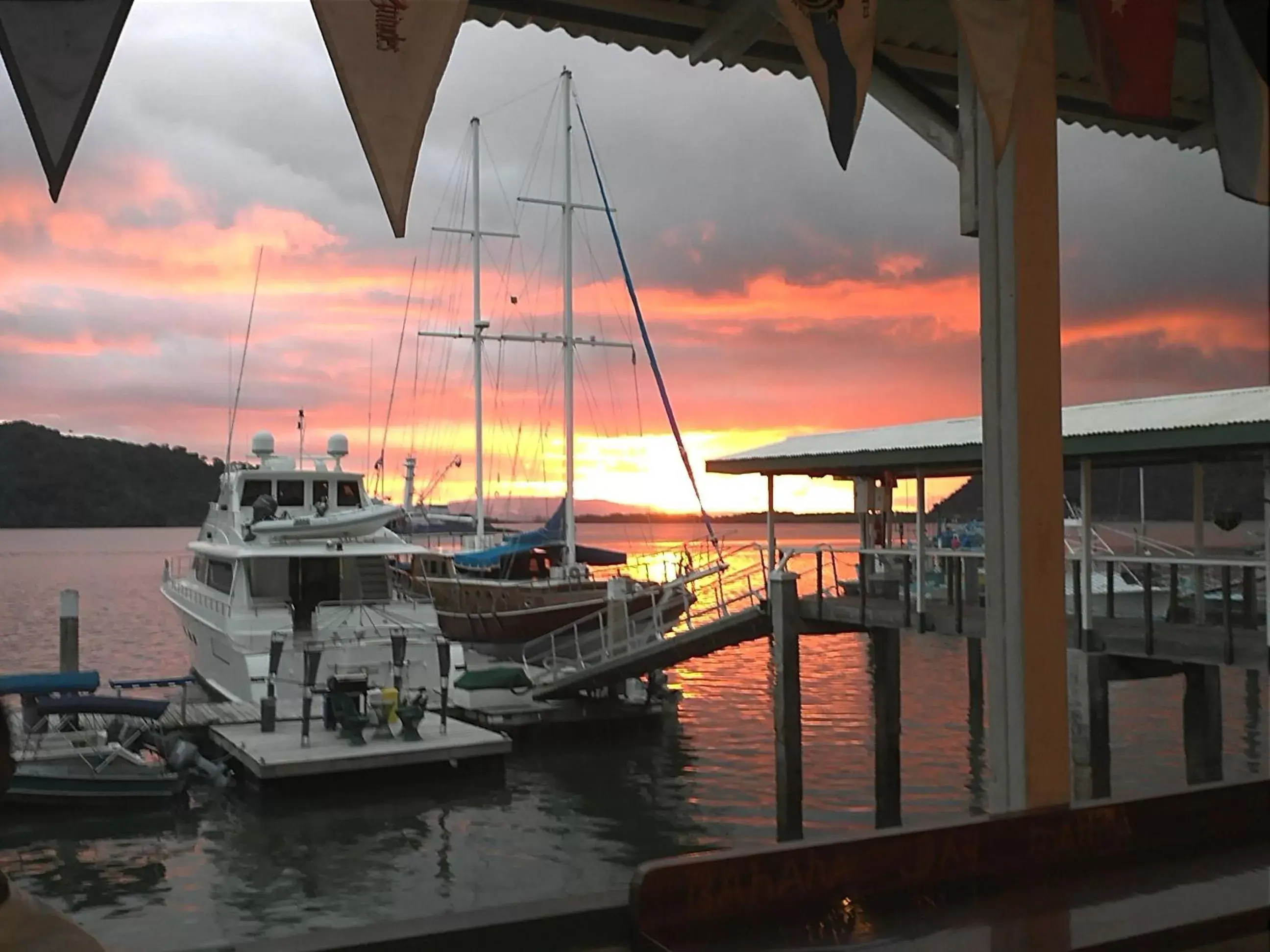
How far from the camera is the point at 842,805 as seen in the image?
1602 cm

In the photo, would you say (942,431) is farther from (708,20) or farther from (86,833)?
(86,833)

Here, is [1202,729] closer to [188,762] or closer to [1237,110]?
[1237,110]

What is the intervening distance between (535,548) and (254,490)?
1247cm

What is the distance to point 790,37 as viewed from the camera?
6086mm

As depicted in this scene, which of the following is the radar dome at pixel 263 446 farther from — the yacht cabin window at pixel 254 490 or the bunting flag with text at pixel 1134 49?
the bunting flag with text at pixel 1134 49

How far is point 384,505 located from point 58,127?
64.7 feet

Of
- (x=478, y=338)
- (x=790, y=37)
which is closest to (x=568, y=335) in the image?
(x=478, y=338)

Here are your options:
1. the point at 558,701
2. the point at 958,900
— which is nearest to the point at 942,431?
the point at 558,701

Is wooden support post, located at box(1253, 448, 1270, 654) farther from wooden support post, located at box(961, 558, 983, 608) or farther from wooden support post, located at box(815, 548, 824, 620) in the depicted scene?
wooden support post, located at box(815, 548, 824, 620)

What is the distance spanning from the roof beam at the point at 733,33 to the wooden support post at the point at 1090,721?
8151 mm

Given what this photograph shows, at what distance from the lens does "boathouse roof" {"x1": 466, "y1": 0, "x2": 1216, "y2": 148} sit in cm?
560

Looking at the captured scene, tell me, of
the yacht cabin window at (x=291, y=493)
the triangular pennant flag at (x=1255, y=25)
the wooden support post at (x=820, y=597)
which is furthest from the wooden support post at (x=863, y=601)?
the yacht cabin window at (x=291, y=493)

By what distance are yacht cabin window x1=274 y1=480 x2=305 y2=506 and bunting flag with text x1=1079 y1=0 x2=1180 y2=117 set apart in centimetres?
2183

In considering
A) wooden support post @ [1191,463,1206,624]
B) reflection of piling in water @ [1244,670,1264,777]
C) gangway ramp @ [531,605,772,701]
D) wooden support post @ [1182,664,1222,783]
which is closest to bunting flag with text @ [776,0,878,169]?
wooden support post @ [1191,463,1206,624]
